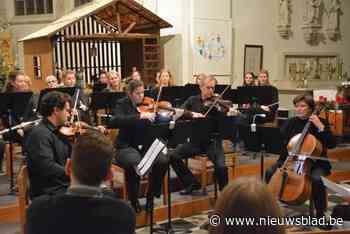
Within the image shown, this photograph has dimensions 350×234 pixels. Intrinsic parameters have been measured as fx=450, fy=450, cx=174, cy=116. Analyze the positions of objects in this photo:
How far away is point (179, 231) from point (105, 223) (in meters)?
2.60

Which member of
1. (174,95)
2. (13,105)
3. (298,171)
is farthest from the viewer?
(174,95)

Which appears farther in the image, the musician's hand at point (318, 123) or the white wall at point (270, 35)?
the white wall at point (270, 35)

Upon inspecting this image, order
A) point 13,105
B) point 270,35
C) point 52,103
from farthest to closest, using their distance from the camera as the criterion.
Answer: point 270,35, point 13,105, point 52,103

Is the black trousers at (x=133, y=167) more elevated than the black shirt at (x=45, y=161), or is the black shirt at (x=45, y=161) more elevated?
the black shirt at (x=45, y=161)

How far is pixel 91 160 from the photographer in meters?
1.96

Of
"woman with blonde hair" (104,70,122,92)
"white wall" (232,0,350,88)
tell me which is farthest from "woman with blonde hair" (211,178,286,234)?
"white wall" (232,0,350,88)

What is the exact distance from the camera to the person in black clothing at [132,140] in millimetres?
4406

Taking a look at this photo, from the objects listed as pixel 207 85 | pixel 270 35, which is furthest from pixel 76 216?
pixel 270 35

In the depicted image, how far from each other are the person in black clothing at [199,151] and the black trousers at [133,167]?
48cm

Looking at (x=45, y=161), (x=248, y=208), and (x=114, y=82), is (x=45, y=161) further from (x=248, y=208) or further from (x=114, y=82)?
(x=114, y=82)

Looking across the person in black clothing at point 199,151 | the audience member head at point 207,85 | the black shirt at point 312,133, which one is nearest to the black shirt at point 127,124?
the person in black clothing at point 199,151

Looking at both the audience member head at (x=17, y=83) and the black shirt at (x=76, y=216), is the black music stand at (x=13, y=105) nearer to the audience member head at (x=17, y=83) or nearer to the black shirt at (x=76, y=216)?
the audience member head at (x=17, y=83)

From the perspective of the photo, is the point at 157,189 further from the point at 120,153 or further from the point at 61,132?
the point at 61,132

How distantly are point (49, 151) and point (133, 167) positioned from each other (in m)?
1.16
